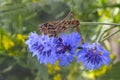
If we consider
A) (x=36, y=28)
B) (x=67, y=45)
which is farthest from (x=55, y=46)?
(x=36, y=28)

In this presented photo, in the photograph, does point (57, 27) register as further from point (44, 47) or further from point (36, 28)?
point (36, 28)

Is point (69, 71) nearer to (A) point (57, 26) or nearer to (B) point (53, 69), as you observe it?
(B) point (53, 69)

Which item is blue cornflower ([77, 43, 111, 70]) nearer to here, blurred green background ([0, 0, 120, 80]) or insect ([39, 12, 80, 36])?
insect ([39, 12, 80, 36])

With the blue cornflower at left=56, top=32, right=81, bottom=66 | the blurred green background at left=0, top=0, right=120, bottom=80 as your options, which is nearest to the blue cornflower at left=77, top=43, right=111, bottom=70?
the blue cornflower at left=56, top=32, right=81, bottom=66

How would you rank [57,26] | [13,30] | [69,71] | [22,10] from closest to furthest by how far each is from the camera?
[57,26] < [22,10] < [13,30] < [69,71]

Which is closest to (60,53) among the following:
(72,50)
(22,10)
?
(72,50)

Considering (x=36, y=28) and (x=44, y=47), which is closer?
(x=44, y=47)

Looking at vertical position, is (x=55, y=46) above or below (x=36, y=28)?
below
